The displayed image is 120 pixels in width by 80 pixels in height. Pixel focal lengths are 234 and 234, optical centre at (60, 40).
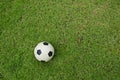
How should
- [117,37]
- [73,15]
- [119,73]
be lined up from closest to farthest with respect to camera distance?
[119,73] < [117,37] < [73,15]

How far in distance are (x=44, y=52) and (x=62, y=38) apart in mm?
734

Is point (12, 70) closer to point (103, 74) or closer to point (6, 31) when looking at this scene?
point (6, 31)

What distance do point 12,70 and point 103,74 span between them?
75.4 inches

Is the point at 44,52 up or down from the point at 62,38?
down

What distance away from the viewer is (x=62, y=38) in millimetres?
5242

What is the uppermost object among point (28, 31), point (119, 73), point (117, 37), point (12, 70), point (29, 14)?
point (29, 14)

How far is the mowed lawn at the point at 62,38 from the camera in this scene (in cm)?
490

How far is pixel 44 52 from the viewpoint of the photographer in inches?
184

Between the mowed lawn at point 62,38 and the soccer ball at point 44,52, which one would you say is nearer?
the soccer ball at point 44,52

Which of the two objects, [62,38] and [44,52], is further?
[62,38]

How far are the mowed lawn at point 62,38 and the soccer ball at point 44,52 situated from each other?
0.80 ft

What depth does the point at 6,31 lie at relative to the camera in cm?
546

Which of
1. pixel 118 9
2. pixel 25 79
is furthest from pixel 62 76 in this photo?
pixel 118 9

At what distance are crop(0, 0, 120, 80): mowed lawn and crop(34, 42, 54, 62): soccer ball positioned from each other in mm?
243
